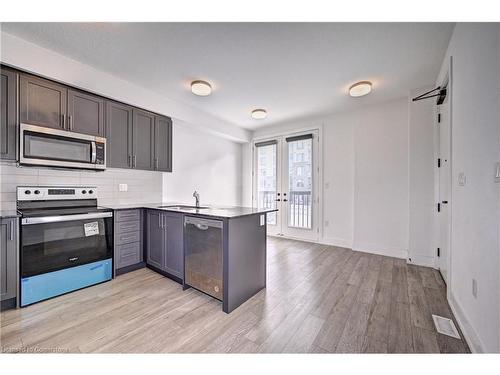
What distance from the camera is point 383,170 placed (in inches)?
143

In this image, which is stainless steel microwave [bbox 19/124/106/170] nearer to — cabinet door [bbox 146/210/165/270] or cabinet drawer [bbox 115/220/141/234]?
cabinet drawer [bbox 115/220/141/234]

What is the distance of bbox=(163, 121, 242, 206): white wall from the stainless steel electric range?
53.5 inches

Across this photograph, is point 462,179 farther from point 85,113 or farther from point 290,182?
point 85,113

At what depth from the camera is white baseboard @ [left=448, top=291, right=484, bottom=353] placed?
55.7 inches

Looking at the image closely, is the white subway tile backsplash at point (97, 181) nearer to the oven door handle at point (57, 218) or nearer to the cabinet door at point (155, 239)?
the oven door handle at point (57, 218)

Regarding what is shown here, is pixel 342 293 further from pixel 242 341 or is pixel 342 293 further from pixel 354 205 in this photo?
pixel 354 205

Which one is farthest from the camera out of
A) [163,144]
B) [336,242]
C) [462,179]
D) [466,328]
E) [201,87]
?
[336,242]

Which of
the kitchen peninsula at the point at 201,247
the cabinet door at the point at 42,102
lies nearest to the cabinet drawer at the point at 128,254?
the kitchen peninsula at the point at 201,247

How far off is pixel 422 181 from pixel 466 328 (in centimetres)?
211

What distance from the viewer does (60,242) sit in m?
2.22

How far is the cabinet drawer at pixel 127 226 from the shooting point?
2729 mm

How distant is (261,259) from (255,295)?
1.23 ft

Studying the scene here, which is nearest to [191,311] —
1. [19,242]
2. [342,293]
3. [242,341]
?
[242,341]

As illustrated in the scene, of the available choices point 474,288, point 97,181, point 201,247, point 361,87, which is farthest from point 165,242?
point 361,87
